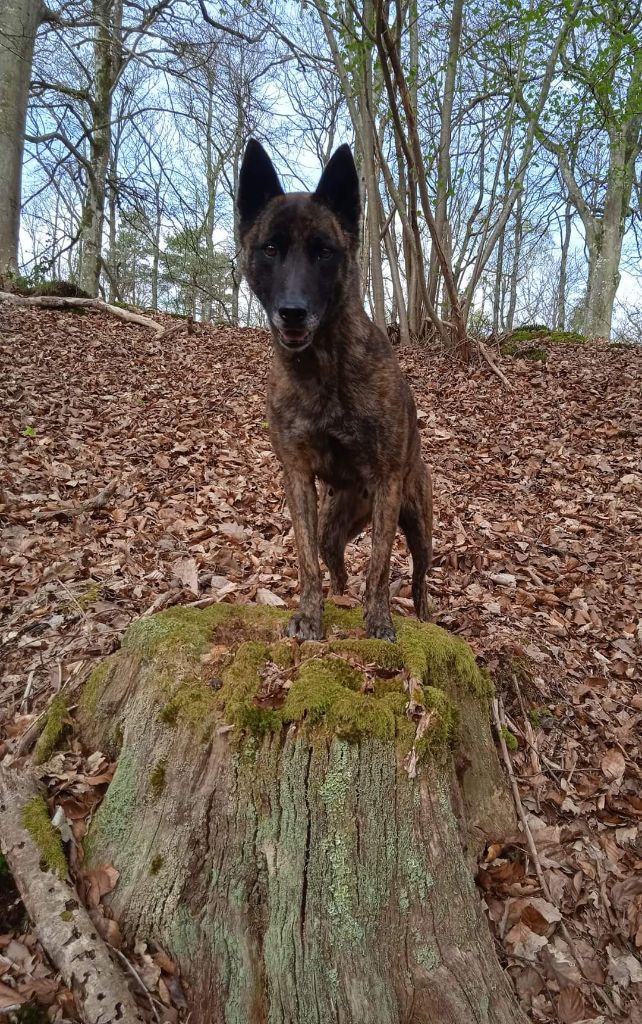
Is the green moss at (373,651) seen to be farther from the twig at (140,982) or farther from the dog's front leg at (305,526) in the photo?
the twig at (140,982)

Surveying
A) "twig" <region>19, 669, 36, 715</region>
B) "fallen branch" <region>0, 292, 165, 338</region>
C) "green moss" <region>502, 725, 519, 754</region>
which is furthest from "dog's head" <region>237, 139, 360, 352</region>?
"fallen branch" <region>0, 292, 165, 338</region>

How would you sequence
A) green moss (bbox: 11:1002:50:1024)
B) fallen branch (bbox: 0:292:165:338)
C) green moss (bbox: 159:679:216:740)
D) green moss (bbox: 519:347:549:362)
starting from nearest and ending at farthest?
green moss (bbox: 11:1002:50:1024)
green moss (bbox: 159:679:216:740)
green moss (bbox: 519:347:549:362)
fallen branch (bbox: 0:292:165:338)

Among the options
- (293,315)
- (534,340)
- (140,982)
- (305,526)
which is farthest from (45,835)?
(534,340)

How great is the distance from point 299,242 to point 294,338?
0.52 metres

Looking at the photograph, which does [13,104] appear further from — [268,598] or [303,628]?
[303,628]

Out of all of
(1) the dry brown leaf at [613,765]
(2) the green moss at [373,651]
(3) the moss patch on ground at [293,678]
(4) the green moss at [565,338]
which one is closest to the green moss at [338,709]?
(3) the moss patch on ground at [293,678]

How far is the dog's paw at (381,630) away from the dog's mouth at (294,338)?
1.43 m

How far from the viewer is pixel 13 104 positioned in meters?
12.6

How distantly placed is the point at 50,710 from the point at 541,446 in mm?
6868

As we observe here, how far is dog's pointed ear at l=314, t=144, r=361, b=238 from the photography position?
3256 mm

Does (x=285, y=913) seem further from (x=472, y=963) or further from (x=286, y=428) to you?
(x=286, y=428)

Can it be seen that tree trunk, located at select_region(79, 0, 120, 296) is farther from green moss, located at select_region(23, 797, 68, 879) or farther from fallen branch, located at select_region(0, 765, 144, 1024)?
fallen branch, located at select_region(0, 765, 144, 1024)

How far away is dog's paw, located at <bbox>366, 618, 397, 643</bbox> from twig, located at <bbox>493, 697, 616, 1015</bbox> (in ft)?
2.84

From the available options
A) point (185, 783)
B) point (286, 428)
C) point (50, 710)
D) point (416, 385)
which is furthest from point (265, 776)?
point (416, 385)
